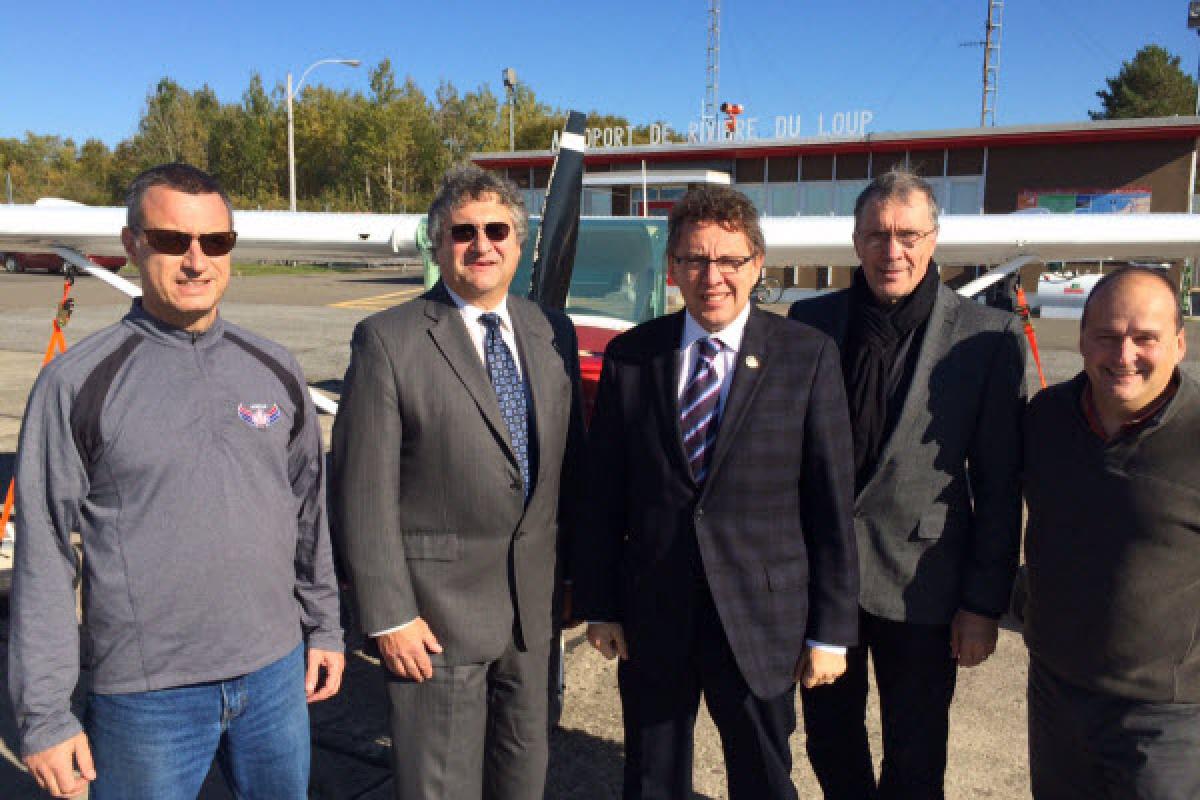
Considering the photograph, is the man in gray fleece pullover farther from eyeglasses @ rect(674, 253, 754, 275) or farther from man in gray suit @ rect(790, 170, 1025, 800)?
man in gray suit @ rect(790, 170, 1025, 800)

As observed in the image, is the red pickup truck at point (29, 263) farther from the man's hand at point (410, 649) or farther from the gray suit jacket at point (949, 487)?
the gray suit jacket at point (949, 487)

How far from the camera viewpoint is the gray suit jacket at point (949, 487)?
79.7 inches

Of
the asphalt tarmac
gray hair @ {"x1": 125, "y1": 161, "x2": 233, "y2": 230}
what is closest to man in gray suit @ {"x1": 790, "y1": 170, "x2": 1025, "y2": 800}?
the asphalt tarmac

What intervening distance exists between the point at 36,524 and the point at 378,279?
A: 101 ft

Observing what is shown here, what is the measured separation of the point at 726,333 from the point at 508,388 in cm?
55

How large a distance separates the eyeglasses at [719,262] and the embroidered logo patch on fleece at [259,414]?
0.98 meters

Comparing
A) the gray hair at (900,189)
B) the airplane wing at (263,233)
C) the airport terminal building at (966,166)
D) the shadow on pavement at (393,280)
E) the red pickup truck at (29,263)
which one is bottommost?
the gray hair at (900,189)

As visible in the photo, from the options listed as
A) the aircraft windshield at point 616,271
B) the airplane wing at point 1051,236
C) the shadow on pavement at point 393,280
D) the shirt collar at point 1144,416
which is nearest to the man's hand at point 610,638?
the shirt collar at point 1144,416

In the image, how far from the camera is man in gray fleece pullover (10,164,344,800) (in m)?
1.53

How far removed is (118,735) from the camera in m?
1.58

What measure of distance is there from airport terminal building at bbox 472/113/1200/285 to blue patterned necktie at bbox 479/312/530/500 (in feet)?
55.9

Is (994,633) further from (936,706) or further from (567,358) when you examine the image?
(567,358)

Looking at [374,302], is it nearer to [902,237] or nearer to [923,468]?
[902,237]

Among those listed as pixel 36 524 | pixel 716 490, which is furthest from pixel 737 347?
pixel 36 524
